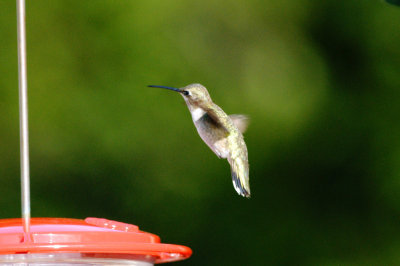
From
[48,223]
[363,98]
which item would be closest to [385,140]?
[363,98]

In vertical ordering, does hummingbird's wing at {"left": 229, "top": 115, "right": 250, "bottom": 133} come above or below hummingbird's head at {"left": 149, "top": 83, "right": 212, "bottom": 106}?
below

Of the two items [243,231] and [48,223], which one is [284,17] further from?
[48,223]

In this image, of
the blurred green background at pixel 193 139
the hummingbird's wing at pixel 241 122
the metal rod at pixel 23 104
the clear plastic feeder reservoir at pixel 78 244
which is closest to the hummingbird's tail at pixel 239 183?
the hummingbird's wing at pixel 241 122

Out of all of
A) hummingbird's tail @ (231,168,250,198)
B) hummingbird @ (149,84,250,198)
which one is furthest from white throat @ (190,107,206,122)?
hummingbird's tail @ (231,168,250,198)

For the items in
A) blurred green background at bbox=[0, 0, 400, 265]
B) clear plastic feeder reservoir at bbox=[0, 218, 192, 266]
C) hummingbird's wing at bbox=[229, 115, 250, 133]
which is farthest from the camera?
blurred green background at bbox=[0, 0, 400, 265]

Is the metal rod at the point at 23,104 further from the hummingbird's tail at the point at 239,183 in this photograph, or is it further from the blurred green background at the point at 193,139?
the blurred green background at the point at 193,139

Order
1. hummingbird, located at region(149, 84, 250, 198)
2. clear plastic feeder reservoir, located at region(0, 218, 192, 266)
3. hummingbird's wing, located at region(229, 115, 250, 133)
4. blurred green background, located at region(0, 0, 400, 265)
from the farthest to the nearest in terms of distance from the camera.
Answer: blurred green background, located at region(0, 0, 400, 265) → hummingbird's wing, located at region(229, 115, 250, 133) → hummingbird, located at region(149, 84, 250, 198) → clear plastic feeder reservoir, located at region(0, 218, 192, 266)

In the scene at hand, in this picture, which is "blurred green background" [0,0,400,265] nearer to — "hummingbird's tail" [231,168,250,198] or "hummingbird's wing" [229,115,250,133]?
"hummingbird's wing" [229,115,250,133]
